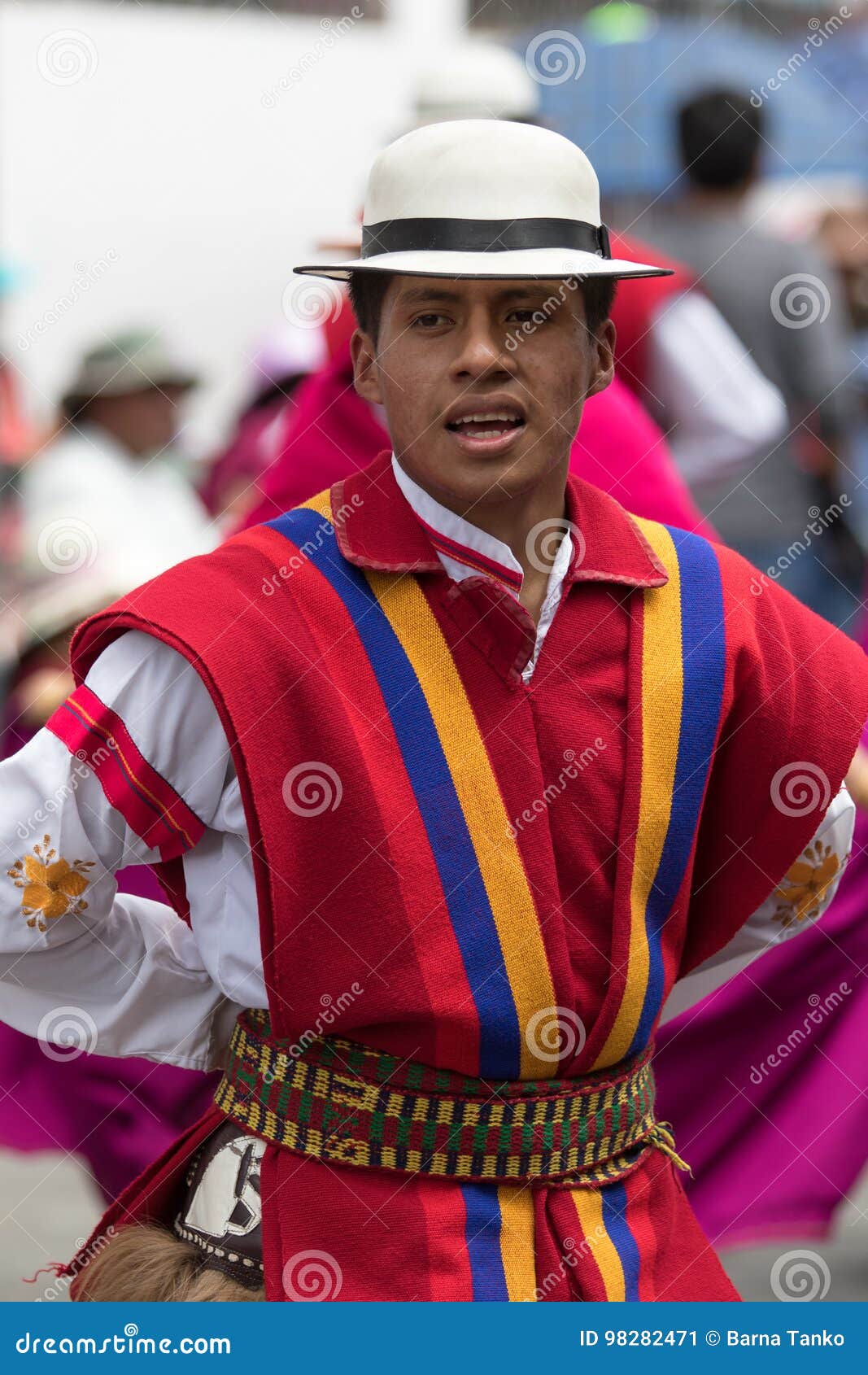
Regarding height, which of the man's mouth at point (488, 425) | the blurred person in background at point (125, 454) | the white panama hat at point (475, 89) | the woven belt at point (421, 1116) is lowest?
the blurred person in background at point (125, 454)

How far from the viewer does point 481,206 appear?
2320 millimetres

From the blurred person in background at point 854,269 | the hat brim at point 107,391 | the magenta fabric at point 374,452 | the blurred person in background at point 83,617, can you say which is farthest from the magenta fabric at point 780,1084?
the hat brim at point 107,391

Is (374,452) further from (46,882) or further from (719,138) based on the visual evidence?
(719,138)

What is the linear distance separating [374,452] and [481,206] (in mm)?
1584

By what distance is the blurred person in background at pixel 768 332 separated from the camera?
558cm

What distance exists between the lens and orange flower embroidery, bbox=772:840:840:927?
8.85 ft

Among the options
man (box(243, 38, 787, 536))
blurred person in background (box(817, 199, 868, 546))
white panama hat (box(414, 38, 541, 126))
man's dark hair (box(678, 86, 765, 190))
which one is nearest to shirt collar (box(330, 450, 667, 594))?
man (box(243, 38, 787, 536))

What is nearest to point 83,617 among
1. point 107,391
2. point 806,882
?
point 806,882

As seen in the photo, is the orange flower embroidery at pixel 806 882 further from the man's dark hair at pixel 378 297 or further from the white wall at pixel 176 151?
the white wall at pixel 176 151

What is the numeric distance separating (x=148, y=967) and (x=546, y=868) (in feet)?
1.68

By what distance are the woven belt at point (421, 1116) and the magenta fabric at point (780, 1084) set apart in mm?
1217

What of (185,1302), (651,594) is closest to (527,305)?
(651,594)

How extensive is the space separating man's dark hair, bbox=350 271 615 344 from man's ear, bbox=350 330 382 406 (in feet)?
0.04

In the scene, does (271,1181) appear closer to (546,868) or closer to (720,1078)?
(546,868)
